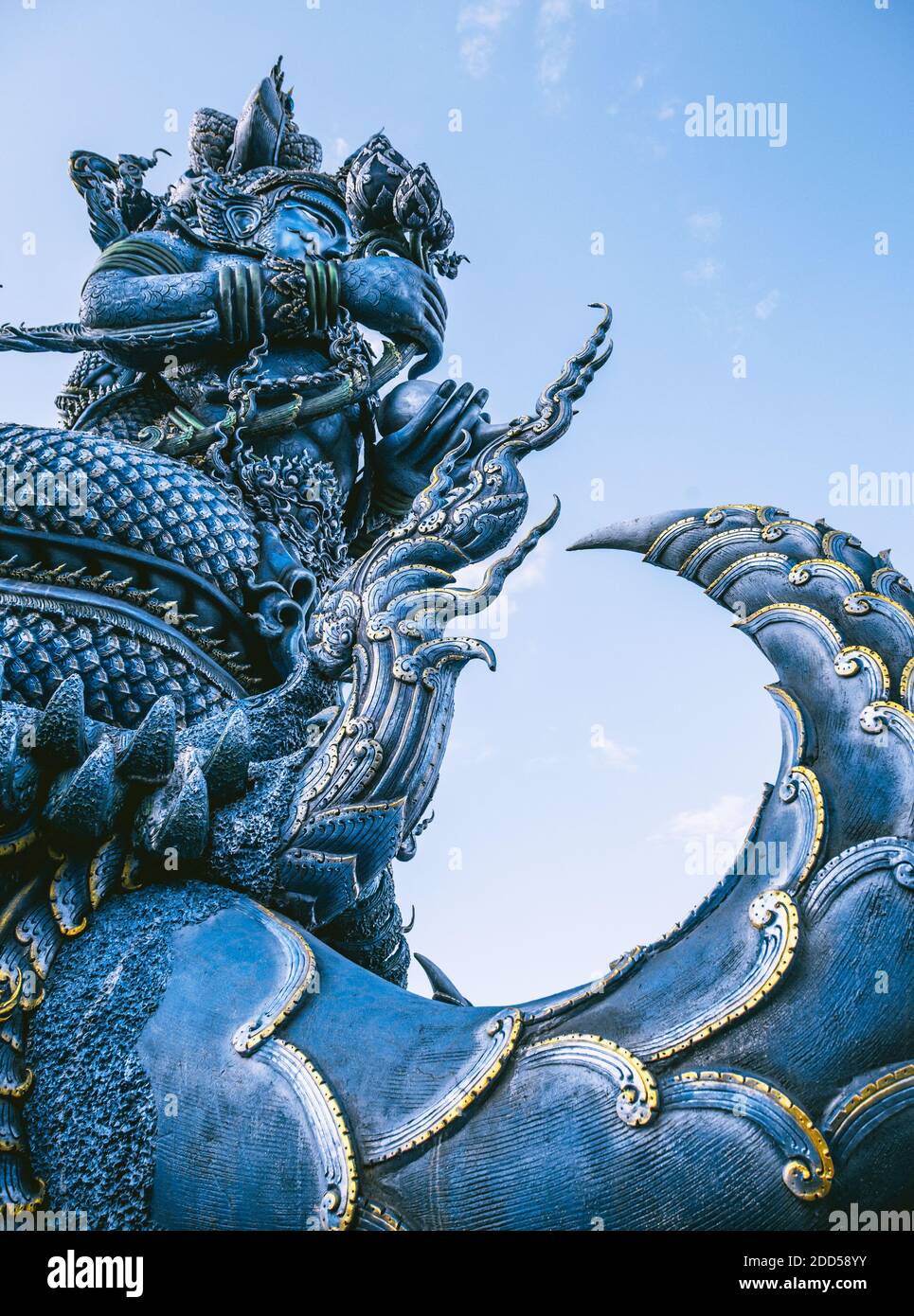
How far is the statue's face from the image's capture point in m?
6.19

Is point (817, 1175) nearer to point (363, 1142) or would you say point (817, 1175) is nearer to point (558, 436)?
point (363, 1142)

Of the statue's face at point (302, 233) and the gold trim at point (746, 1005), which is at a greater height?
the statue's face at point (302, 233)

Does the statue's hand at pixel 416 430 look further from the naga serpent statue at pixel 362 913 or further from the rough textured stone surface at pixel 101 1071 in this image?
the rough textured stone surface at pixel 101 1071

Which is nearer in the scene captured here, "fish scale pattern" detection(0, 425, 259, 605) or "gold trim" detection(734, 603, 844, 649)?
"gold trim" detection(734, 603, 844, 649)

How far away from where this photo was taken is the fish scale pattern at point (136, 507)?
4.21 metres

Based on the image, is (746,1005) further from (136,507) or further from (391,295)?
(391,295)

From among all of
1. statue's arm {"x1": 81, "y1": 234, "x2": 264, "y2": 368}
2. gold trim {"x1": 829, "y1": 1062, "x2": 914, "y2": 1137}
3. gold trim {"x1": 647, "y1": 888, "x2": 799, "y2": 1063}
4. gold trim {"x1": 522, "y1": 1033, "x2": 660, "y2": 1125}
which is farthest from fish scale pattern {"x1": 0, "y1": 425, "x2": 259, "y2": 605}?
gold trim {"x1": 829, "y1": 1062, "x2": 914, "y2": 1137}

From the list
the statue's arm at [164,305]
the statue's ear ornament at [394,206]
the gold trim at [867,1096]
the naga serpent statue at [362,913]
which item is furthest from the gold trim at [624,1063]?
the statue's ear ornament at [394,206]

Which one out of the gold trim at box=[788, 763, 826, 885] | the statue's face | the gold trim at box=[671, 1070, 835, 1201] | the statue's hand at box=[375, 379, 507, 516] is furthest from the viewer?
the statue's face

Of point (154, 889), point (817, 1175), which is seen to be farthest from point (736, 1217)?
point (154, 889)

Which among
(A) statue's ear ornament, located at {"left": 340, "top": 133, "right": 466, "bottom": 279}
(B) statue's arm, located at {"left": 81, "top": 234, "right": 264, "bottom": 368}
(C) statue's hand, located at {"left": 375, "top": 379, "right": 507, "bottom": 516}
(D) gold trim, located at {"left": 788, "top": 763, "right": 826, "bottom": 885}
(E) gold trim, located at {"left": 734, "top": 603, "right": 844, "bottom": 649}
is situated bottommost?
(D) gold trim, located at {"left": 788, "top": 763, "right": 826, "bottom": 885}

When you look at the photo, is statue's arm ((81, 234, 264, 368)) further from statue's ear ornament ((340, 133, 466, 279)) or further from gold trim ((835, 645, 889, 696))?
gold trim ((835, 645, 889, 696))

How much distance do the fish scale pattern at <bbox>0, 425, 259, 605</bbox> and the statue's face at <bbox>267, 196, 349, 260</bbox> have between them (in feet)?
6.29

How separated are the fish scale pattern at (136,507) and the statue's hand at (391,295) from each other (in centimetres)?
153
